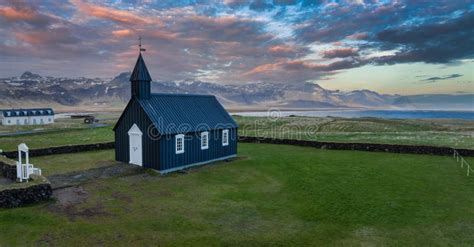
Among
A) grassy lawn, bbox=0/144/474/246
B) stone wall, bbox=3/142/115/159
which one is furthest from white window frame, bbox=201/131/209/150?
stone wall, bbox=3/142/115/159

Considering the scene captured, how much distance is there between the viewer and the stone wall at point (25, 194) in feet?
44.4

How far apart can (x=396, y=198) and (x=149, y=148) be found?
15903 millimetres

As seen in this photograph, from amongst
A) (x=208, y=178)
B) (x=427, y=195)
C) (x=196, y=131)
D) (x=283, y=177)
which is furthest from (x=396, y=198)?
(x=196, y=131)

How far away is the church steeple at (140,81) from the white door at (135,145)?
7.92ft

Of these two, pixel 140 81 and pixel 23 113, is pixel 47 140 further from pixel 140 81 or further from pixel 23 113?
pixel 23 113

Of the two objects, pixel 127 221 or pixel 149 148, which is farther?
pixel 149 148

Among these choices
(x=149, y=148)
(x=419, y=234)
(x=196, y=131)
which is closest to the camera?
(x=419, y=234)

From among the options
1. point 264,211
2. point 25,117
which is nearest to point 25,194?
point 264,211

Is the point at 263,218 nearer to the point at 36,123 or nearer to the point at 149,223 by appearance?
the point at 149,223

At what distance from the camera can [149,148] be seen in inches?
859

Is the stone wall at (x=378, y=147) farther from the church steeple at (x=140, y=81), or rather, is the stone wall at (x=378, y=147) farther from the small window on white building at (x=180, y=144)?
the church steeple at (x=140, y=81)

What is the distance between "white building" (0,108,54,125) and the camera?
73750 millimetres

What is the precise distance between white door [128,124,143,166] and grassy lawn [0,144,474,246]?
3381mm

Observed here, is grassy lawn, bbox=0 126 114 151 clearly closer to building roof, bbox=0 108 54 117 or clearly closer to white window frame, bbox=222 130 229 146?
white window frame, bbox=222 130 229 146
